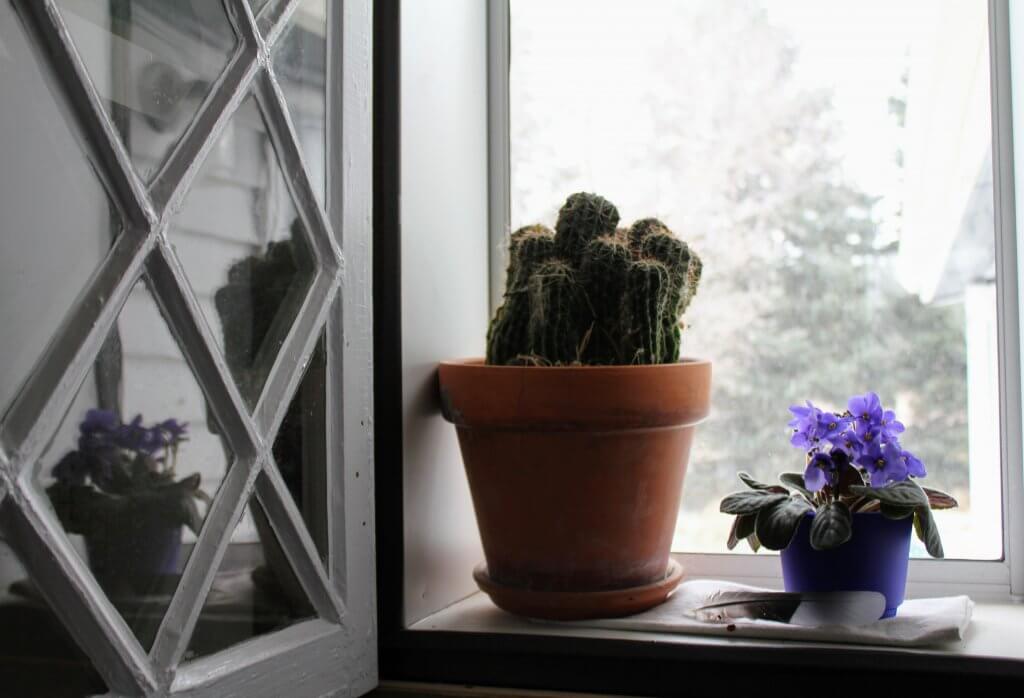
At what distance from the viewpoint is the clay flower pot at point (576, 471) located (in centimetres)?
99

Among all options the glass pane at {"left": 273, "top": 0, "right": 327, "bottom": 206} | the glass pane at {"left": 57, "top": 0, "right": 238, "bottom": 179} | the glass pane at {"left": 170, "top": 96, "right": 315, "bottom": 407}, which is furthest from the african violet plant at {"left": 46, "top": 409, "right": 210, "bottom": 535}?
the glass pane at {"left": 273, "top": 0, "right": 327, "bottom": 206}

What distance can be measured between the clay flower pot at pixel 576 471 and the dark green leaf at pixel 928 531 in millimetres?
270

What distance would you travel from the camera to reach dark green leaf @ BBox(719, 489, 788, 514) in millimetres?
1021

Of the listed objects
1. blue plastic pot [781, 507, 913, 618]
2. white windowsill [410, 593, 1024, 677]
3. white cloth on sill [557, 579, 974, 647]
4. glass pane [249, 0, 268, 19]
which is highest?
glass pane [249, 0, 268, 19]

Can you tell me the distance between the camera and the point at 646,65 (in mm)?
1360

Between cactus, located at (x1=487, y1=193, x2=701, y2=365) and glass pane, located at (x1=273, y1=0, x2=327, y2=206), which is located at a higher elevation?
glass pane, located at (x1=273, y1=0, x2=327, y2=206)

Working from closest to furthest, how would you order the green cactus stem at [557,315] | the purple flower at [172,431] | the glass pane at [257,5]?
the purple flower at [172,431] → the glass pane at [257,5] → the green cactus stem at [557,315]

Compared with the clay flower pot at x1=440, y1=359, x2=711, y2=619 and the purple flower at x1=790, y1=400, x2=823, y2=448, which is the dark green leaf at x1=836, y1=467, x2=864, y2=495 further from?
the clay flower pot at x1=440, y1=359, x2=711, y2=619

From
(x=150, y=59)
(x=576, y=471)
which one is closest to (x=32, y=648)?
(x=150, y=59)

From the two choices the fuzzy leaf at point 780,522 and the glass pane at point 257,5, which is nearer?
the glass pane at point 257,5

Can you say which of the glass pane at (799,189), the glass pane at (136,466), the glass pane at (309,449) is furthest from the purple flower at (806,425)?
the glass pane at (136,466)

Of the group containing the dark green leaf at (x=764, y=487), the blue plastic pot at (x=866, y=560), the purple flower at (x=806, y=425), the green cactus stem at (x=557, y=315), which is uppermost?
the green cactus stem at (x=557, y=315)

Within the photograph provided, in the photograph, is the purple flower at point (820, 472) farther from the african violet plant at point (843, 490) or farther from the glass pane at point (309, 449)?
the glass pane at point (309, 449)

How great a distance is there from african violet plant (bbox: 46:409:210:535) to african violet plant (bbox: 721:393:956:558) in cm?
61
